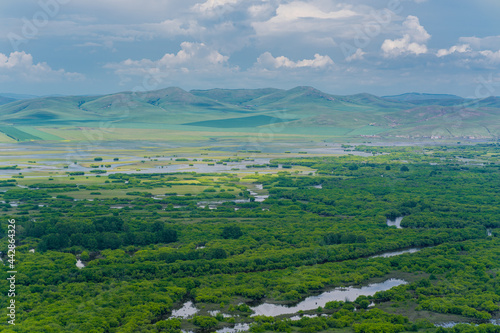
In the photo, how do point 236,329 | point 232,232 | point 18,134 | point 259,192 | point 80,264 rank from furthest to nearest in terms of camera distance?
point 18,134, point 259,192, point 232,232, point 80,264, point 236,329

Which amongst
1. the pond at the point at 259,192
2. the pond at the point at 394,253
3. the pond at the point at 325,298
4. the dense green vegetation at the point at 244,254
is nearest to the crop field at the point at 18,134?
the dense green vegetation at the point at 244,254

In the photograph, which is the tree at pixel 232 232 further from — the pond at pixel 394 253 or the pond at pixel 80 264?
the pond at pixel 80 264

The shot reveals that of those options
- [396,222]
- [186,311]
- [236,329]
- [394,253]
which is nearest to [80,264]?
[186,311]

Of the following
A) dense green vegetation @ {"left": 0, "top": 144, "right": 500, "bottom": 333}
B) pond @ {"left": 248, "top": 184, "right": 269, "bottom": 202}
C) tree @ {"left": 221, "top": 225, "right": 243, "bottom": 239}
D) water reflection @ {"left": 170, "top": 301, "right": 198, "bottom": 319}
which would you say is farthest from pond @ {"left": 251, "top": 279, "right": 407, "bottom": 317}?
pond @ {"left": 248, "top": 184, "right": 269, "bottom": 202}

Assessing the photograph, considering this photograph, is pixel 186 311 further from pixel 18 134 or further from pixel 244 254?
pixel 18 134

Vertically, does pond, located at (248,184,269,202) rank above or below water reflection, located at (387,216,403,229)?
above

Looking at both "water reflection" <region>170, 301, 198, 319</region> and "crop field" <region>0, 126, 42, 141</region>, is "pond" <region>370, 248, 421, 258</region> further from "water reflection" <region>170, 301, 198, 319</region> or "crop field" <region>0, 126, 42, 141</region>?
"crop field" <region>0, 126, 42, 141</region>
